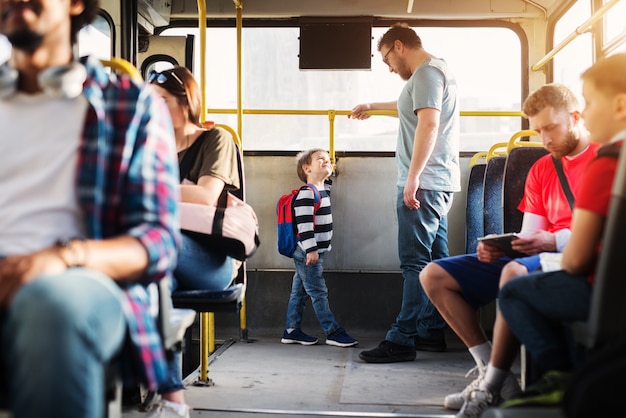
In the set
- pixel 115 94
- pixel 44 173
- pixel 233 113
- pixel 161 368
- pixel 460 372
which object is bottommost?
pixel 460 372

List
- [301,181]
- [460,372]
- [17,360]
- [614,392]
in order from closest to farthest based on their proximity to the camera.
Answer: [17,360]
[614,392]
[460,372]
[301,181]

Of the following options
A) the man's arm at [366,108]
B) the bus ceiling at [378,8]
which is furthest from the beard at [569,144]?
the bus ceiling at [378,8]

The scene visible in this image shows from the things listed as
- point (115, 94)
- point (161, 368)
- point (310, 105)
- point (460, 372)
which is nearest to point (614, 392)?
point (161, 368)

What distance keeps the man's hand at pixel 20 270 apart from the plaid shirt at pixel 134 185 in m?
0.16

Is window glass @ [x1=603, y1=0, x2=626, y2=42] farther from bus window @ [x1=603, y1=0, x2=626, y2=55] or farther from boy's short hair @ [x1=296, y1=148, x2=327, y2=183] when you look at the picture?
boy's short hair @ [x1=296, y1=148, x2=327, y2=183]

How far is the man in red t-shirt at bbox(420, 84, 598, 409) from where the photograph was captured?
8.38 ft

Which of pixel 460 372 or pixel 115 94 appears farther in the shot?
pixel 460 372

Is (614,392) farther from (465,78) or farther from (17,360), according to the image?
(465,78)

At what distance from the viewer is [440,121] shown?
13.4ft

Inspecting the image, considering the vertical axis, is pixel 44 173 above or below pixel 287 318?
above

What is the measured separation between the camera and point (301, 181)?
5.19 m

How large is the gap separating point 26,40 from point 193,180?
4.09ft

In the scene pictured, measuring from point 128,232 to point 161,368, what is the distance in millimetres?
279

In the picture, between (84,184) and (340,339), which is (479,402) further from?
(340,339)
